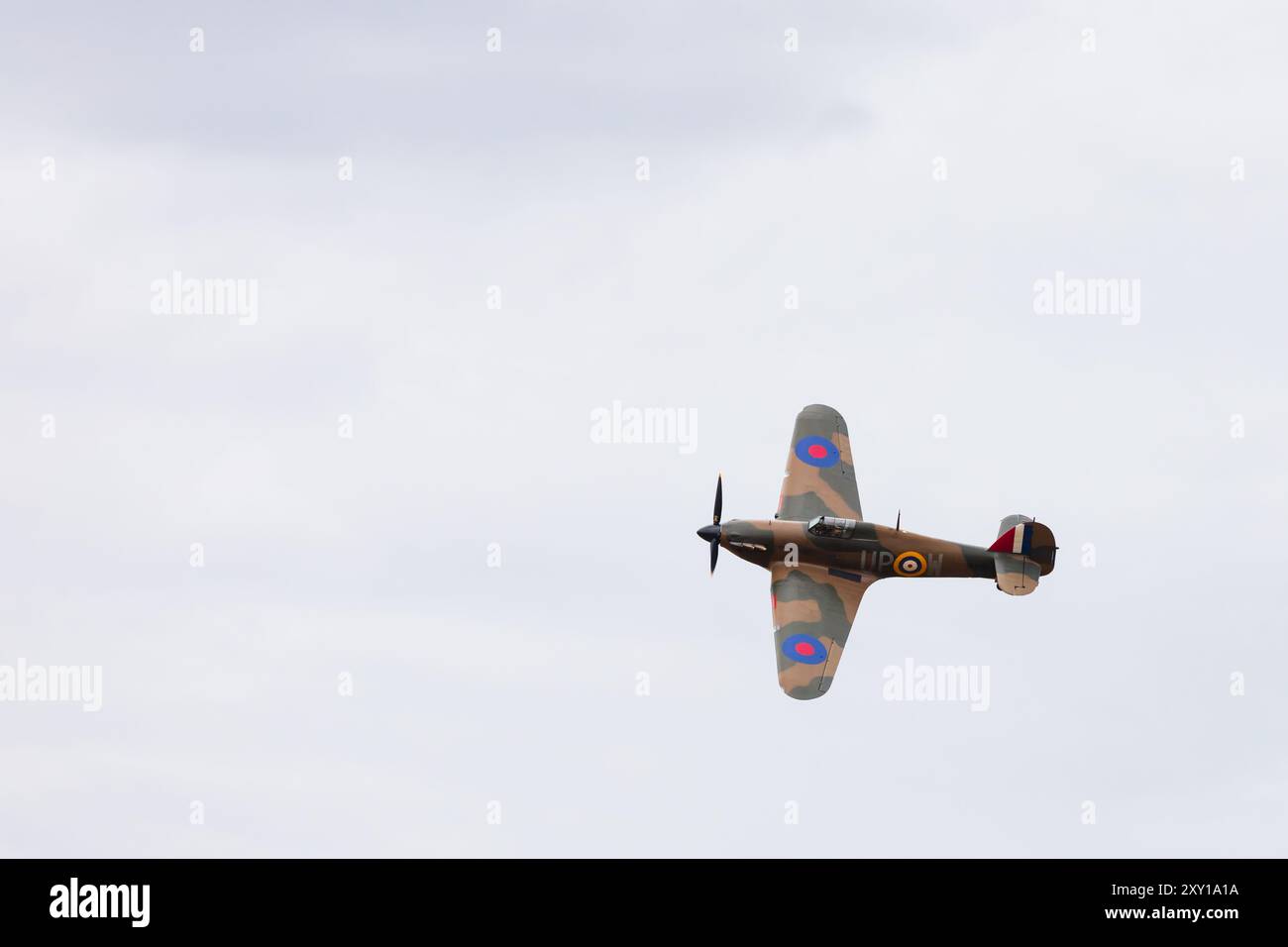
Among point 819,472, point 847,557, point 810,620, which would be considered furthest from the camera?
point 819,472

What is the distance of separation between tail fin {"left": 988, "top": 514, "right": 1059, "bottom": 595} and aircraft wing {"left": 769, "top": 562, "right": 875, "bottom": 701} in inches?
163

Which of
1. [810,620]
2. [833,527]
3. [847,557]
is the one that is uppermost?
[833,527]

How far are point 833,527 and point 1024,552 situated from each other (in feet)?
19.7

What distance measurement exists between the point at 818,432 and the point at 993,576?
775 centimetres

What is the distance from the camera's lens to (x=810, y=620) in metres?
63.7

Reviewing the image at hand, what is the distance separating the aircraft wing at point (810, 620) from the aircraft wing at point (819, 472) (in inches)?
110

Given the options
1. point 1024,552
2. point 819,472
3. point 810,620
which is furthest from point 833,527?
point 1024,552

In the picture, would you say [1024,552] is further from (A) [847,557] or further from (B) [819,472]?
(B) [819,472]

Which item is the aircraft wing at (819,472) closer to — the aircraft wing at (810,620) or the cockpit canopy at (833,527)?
the cockpit canopy at (833,527)

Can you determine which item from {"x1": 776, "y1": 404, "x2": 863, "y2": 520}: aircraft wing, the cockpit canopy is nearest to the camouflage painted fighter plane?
the cockpit canopy

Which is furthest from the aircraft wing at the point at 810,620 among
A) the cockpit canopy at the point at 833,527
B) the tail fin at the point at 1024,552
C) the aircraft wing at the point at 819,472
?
the tail fin at the point at 1024,552
